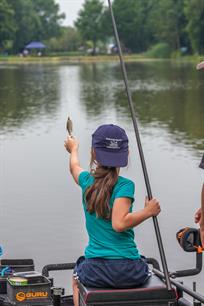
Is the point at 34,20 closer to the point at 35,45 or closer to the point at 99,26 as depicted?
the point at 35,45

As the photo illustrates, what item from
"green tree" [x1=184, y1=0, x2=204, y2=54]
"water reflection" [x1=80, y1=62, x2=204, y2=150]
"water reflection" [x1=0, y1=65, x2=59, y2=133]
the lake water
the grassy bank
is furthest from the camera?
the grassy bank

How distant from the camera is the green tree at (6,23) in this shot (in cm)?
13450

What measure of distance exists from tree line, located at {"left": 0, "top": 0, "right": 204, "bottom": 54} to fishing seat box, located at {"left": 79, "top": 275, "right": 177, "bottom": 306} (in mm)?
124016

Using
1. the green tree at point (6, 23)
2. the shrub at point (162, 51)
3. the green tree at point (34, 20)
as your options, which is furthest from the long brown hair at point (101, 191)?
the green tree at point (34, 20)

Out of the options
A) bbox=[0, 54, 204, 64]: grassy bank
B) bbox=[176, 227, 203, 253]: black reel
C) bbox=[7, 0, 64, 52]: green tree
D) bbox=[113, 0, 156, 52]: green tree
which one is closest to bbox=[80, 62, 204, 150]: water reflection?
bbox=[176, 227, 203, 253]: black reel

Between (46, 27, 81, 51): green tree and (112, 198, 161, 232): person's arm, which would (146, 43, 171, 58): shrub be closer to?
(46, 27, 81, 51): green tree

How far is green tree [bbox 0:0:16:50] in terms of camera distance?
13450 centimetres

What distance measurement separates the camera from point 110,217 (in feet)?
16.8

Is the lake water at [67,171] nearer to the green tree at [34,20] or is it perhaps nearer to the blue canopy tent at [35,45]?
the blue canopy tent at [35,45]

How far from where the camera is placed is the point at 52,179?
1677 centimetres

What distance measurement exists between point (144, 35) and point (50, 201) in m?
137

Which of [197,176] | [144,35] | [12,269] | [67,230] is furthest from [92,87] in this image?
[144,35]

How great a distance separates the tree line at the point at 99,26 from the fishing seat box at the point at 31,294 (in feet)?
404

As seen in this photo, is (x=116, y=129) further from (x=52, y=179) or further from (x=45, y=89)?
(x=45, y=89)
